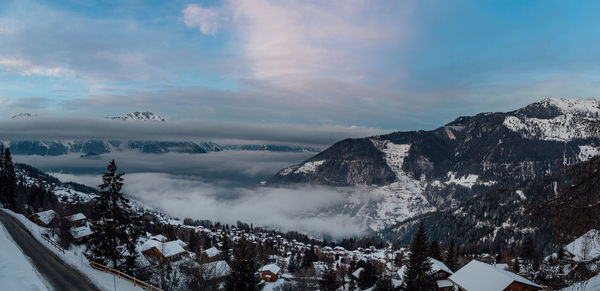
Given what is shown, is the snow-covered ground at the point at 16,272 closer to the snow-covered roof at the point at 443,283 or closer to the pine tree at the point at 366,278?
the snow-covered roof at the point at 443,283

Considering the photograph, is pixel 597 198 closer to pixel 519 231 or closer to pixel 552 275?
pixel 552 275

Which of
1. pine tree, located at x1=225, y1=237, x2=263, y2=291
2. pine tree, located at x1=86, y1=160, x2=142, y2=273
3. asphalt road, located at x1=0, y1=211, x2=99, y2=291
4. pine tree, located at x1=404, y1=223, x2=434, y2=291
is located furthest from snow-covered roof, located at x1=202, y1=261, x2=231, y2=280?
pine tree, located at x1=404, y1=223, x2=434, y2=291

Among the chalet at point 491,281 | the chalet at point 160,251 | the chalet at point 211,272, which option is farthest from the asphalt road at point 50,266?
the chalet at point 491,281

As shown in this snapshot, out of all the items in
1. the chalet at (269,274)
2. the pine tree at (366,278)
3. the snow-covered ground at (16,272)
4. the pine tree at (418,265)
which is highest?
the snow-covered ground at (16,272)

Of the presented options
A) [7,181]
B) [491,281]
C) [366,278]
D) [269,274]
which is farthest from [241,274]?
[7,181]

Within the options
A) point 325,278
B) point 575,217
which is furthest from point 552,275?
point 325,278
